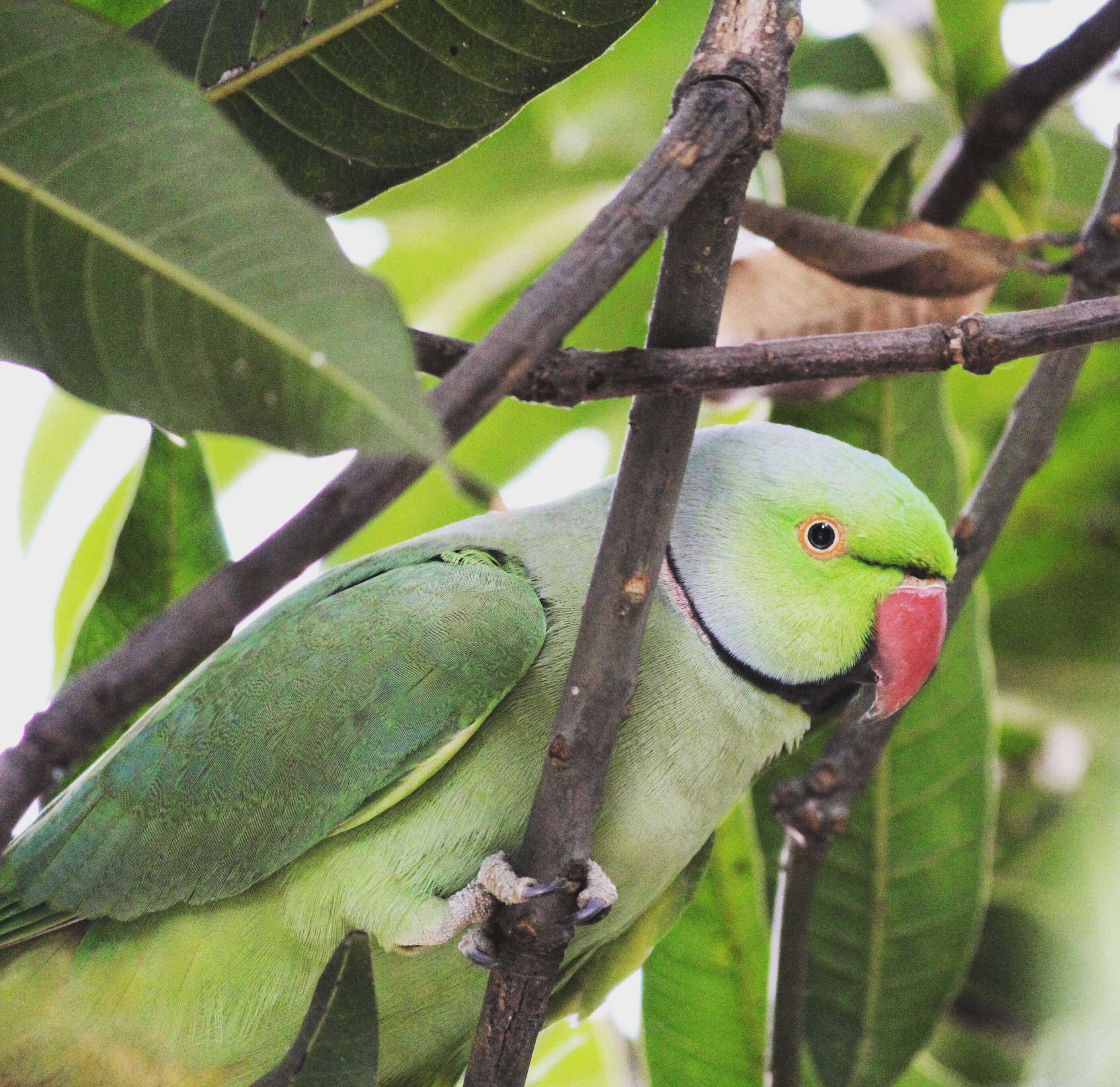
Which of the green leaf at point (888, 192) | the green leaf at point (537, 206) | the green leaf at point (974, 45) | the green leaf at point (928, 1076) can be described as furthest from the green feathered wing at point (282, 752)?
the green leaf at point (974, 45)

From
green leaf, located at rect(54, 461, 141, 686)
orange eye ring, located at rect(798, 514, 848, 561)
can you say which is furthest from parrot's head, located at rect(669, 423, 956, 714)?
green leaf, located at rect(54, 461, 141, 686)

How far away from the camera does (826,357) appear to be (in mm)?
954

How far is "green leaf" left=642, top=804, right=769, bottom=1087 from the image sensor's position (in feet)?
5.49

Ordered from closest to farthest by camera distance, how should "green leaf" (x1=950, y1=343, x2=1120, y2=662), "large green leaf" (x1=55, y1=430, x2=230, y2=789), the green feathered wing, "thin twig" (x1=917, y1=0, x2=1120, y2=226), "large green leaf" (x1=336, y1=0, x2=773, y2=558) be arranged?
1. the green feathered wing
2. "large green leaf" (x1=55, y1=430, x2=230, y2=789)
3. "thin twig" (x1=917, y1=0, x2=1120, y2=226)
4. "large green leaf" (x1=336, y1=0, x2=773, y2=558)
5. "green leaf" (x1=950, y1=343, x2=1120, y2=662)

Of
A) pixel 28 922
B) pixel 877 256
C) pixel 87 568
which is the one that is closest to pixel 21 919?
pixel 28 922

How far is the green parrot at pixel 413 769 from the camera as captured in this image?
1.37 meters

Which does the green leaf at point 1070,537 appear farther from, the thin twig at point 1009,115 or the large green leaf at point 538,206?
the large green leaf at point 538,206

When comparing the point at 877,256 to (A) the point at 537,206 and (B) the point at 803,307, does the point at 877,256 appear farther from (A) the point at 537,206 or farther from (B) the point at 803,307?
(A) the point at 537,206

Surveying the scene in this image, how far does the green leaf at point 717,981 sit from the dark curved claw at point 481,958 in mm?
463

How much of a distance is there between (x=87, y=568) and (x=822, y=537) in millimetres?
1108

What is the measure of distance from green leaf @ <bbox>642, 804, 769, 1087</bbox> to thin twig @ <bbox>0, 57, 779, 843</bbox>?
1.09 meters

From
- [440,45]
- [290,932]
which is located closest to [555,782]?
[290,932]

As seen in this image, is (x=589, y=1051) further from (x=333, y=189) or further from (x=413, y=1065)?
(x=333, y=189)

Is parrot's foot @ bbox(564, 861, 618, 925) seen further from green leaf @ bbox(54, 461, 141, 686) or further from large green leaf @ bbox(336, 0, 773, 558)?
large green leaf @ bbox(336, 0, 773, 558)
